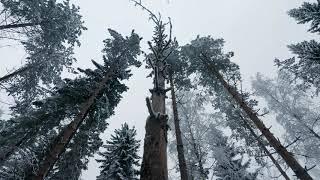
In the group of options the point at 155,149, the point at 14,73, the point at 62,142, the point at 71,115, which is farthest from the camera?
the point at 71,115

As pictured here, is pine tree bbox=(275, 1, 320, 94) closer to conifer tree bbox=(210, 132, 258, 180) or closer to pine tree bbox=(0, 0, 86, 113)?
conifer tree bbox=(210, 132, 258, 180)

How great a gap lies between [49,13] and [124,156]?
8367 mm

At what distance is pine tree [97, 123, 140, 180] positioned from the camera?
38.1 feet

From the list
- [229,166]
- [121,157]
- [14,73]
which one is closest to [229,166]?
[229,166]

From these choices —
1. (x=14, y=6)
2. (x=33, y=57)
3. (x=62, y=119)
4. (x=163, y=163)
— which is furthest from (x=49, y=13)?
(x=163, y=163)

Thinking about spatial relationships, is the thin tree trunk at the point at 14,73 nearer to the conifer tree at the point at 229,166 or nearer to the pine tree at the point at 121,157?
the pine tree at the point at 121,157

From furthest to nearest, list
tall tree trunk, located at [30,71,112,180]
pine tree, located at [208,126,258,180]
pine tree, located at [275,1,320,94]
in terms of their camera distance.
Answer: pine tree, located at [208,126,258,180] → pine tree, located at [275,1,320,94] → tall tree trunk, located at [30,71,112,180]

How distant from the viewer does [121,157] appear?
1219 centimetres

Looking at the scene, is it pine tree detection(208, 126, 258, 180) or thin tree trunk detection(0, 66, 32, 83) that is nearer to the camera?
thin tree trunk detection(0, 66, 32, 83)

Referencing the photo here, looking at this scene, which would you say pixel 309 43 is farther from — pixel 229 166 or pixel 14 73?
pixel 14 73

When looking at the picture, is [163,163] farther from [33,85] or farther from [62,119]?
[33,85]

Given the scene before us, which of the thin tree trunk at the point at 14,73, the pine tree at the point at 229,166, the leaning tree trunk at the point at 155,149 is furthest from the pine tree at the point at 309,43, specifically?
the thin tree trunk at the point at 14,73

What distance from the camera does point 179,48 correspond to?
18.0m

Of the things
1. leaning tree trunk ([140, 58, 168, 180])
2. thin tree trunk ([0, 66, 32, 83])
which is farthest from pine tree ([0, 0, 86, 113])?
leaning tree trunk ([140, 58, 168, 180])
